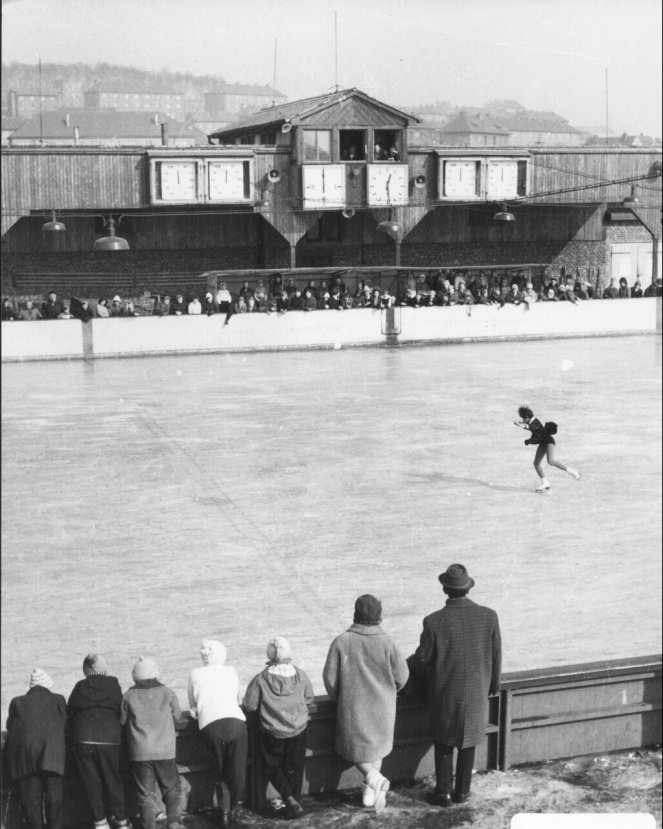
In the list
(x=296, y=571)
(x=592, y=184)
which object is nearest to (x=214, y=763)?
(x=296, y=571)

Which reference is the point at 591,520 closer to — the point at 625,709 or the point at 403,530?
the point at 403,530

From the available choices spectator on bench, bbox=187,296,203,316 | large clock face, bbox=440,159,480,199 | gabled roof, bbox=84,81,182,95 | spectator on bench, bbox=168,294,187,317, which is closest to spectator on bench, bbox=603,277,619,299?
large clock face, bbox=440,159,480,199

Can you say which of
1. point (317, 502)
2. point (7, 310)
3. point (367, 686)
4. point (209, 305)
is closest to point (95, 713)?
point (367, 686)

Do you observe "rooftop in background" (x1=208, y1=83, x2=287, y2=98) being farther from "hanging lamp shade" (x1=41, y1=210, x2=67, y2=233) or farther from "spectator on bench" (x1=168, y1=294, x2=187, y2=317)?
"spectator on bench" (x1=168, y1=294, x2=187, y2=317)

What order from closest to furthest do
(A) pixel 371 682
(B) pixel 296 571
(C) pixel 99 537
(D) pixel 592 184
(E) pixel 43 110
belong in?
(A) pixel 371 682 < (E) pixel 43 110 < (D) pixel 592 184 < (B) pixel 296 571 < (C) pixel 99 537

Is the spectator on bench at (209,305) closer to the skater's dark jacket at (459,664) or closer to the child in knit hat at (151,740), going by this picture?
the skater's dark jacket at (459,664)

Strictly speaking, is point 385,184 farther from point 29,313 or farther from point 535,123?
point 29,313
